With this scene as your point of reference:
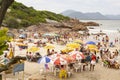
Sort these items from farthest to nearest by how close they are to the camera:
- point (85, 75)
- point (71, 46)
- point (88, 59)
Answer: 1. point (71, 46)
2. point (88, 59)
3. point (85, 75)

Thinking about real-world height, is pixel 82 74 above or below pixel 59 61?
below

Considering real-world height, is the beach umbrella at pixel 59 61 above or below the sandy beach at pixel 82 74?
above

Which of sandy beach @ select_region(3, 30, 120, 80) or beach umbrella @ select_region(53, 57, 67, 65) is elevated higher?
beach umbrella @ select_region(53, 57, 67, 65)

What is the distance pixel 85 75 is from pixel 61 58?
228 centimetres

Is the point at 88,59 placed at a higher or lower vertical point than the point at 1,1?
lower

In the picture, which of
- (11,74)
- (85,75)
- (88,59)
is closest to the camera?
(11,74)

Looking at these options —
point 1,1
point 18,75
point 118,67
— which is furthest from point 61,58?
point 1,1

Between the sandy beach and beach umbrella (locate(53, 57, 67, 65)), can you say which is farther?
beach umbrella (locate(53, 57, 67, 65))

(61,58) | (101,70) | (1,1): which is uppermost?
(1,1)

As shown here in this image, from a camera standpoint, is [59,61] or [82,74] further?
[82,74]

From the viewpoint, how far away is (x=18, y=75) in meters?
17.8

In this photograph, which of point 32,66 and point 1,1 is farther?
point 32,66

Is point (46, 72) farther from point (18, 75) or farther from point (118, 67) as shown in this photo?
point (118, 67)

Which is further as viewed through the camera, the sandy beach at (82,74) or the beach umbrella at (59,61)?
the beach umbrella at (59,61)
